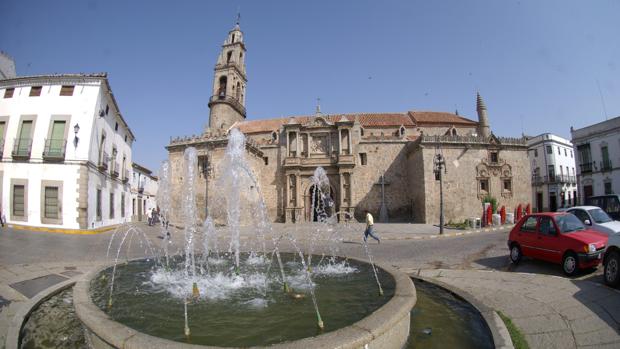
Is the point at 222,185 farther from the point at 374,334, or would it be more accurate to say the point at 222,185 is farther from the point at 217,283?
the point at 374,334

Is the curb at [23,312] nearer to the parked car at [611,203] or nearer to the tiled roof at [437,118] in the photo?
the parked car at [611,203]

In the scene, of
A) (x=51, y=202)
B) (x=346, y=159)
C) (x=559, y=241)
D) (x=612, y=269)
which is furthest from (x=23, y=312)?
(x=346, y=159)

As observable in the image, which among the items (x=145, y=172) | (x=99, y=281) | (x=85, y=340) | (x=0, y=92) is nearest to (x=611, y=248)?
(x=85, y=340)

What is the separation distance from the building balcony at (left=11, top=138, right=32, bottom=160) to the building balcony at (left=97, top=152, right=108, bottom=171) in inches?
119

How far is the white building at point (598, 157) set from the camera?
Result: 2309 centimetres

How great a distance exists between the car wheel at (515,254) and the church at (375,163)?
45.4 feet

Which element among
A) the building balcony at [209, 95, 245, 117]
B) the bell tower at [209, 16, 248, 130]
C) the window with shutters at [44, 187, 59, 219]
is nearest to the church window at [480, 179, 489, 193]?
the bell tower at [209, 16, 248, 130]

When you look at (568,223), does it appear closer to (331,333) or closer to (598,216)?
(598,216)

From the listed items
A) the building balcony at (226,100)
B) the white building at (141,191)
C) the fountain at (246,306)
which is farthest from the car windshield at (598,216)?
the white building at (141,191)

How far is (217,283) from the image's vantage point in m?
5.06

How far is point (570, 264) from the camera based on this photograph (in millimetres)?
5953

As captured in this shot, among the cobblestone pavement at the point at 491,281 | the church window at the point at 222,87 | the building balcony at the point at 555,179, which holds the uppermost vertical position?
the church window at the point at 222,87

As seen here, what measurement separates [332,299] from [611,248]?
5078mm

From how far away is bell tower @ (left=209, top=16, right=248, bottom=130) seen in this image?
31078 millimetres
